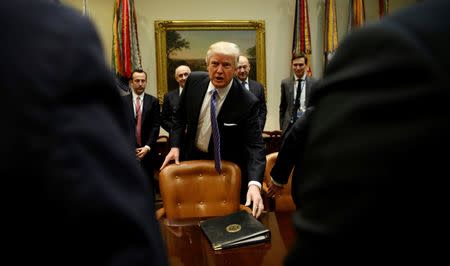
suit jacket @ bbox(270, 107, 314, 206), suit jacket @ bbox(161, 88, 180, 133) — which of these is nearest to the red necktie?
suit jacket @ bbox(161, 88, 180, 133)

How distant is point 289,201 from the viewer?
8.21ft

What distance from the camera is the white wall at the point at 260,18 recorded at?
234 inches

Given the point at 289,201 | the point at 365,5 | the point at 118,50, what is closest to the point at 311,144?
the point at 289,201

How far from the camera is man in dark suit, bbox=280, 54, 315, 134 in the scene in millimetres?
5172

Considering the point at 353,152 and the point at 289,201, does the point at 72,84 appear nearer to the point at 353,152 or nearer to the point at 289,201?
the point at 353,152

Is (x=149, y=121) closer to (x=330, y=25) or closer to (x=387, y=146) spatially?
(x=330, y=25)

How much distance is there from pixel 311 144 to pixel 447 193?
0.55 feet

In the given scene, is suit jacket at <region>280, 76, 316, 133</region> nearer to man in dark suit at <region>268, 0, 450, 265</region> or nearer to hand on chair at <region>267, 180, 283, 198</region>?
hand on chair at <region>267, 180, 283, 198</region>

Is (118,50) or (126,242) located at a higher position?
(118,50)

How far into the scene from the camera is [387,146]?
0.47 meters

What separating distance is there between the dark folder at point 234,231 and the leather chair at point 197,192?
0.56m

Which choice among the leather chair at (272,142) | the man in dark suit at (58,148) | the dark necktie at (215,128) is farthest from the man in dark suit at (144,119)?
the man in dark suit at (58,148)

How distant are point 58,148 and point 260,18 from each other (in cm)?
609

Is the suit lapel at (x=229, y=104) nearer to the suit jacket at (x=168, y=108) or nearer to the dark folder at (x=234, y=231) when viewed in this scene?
the dark folder at (x=234, y=231)
